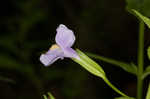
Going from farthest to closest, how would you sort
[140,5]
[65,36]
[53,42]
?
[53,42] < [140,5] < [65,36]

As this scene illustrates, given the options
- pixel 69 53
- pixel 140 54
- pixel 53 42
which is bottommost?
pixel 140 54

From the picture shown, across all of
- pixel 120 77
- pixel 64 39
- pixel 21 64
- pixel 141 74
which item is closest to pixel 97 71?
pixel 64 39

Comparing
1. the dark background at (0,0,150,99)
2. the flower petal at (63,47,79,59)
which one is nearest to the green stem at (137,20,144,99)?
the flower petal at (63,47,79,59)

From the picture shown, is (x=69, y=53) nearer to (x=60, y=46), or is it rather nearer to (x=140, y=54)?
(x=60, y=46)

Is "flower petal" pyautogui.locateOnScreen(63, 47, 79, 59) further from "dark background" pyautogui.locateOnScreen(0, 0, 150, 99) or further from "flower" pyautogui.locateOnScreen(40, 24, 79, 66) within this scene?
"dark background" pyautogui.locateOnScreen(0, 0, 150, 99)

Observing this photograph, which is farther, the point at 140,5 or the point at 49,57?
the point at 140,5

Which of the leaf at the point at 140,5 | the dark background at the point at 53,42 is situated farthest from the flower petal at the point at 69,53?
the dark background at the point at 53,42

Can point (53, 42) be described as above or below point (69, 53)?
above

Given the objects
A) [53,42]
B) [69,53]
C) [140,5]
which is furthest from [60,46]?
[53,42]

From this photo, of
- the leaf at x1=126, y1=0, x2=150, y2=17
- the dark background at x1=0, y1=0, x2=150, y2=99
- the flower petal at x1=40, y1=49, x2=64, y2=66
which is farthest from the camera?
the dark background at x1=0, y1=0, x2=150, y2=99
